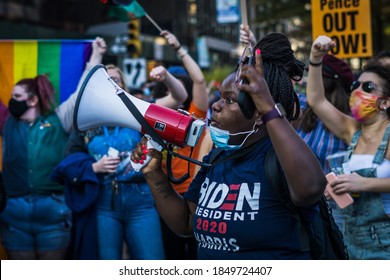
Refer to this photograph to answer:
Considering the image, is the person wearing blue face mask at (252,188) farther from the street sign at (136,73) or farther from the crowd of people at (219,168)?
the street sign at (136,73)

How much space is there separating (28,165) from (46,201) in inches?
13.0

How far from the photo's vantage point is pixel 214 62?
43406mm

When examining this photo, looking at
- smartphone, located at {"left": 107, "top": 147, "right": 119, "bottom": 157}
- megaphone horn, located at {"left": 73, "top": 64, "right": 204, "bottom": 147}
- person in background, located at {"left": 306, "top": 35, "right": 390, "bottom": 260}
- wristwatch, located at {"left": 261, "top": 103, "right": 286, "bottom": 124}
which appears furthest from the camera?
smartphone, located at {"left": 107, "top": 147, "right": 119, "bottom": 157}

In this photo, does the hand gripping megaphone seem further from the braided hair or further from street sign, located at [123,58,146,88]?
street sign, located at [123,58,146,88]

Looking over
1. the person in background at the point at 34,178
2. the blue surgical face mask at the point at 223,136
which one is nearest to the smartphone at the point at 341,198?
the blue surgical face mask at the point at 223,136

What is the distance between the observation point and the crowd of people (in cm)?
207

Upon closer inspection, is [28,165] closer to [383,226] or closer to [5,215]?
[5,215]

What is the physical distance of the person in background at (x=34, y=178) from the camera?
14.3 feet

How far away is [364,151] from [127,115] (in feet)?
5.91

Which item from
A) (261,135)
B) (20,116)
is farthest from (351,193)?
(20,116)

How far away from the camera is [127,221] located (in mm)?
4184

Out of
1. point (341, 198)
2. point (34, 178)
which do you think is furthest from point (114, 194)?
point (341, 198)

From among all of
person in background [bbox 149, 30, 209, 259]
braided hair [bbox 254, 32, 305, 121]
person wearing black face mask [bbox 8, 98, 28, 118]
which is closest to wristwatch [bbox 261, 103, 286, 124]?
braided hair [bbox 254, 32, 305, 121]

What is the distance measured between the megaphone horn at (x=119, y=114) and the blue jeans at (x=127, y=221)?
1.63 m
